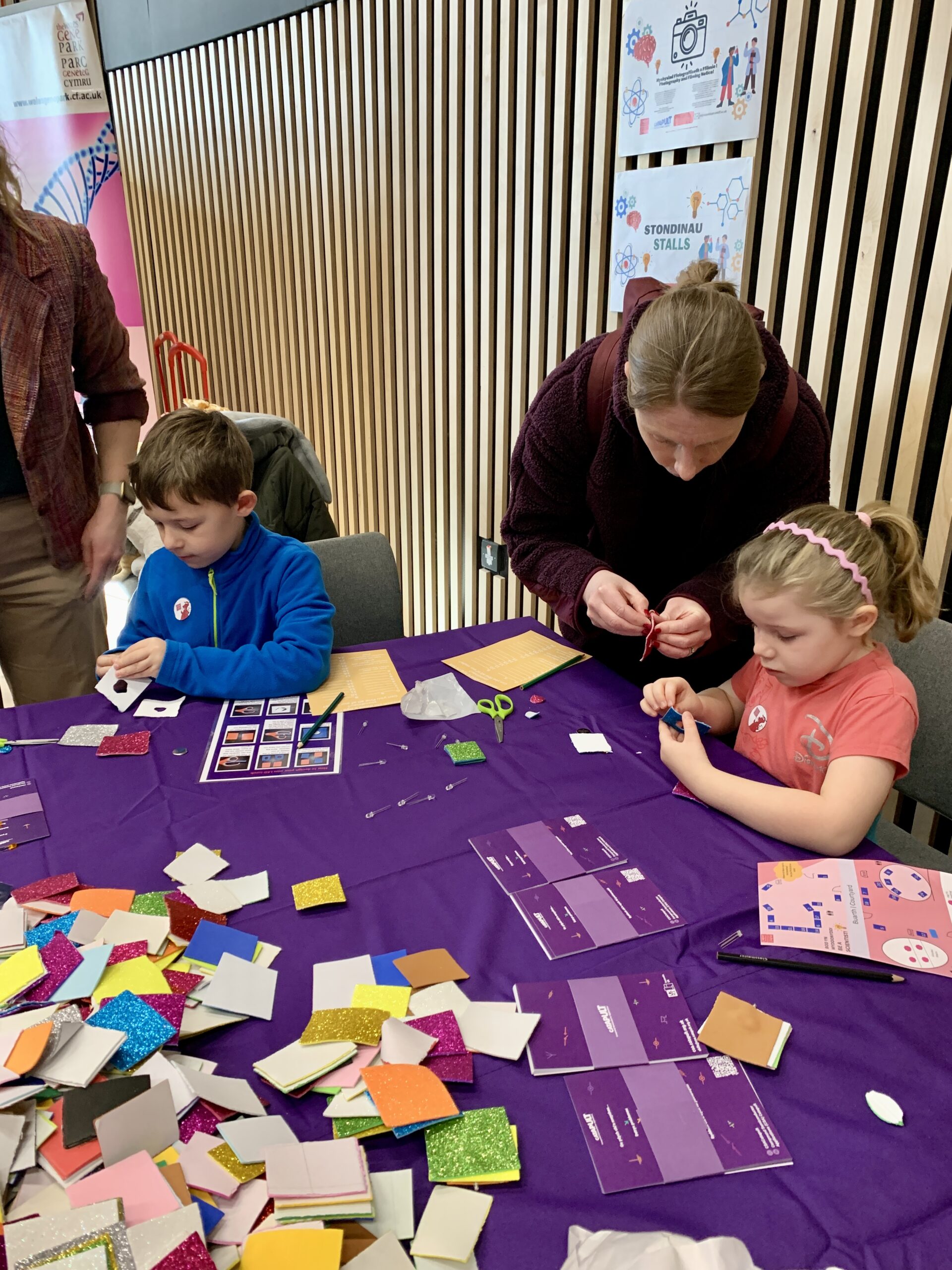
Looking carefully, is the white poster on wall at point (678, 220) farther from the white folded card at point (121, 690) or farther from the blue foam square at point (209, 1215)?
the blue foam square at point (209, 1215)

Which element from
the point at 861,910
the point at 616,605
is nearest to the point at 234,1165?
the point at 861,910

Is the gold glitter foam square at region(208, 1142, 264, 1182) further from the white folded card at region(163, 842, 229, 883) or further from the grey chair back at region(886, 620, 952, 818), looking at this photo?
the grey chair back at region(886, 620, 952, 818)

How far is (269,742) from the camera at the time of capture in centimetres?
147

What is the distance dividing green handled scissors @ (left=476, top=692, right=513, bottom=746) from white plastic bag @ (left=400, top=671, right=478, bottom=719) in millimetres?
16

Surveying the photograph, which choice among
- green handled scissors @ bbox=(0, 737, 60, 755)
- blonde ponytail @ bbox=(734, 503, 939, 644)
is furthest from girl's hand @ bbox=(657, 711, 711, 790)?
green handled scissors @ bbox=(0, 737, 60, 755)

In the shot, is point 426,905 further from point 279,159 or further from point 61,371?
point 279,159

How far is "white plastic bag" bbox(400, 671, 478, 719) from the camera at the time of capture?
61.3 inches

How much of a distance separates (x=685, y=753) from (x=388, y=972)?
59 centimetres

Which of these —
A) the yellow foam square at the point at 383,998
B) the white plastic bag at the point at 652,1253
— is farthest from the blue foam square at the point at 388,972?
the white plastic bag at the point at 652,1253

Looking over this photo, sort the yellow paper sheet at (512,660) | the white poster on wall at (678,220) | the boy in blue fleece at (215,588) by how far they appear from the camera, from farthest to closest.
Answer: the white poster on wall at (678,220) < the yellow paper sheet at (512,660) < the boy in blue fleece at (215,588)

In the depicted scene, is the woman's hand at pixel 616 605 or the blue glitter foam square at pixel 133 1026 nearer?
Result: the blue glitter foam square at pixel 133 1026

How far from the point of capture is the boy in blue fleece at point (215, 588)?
159 centimetres

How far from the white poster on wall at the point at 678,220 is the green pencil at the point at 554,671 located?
1043 mm

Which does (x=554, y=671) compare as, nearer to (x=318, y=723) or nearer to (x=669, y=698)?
(x=669, y=698)
